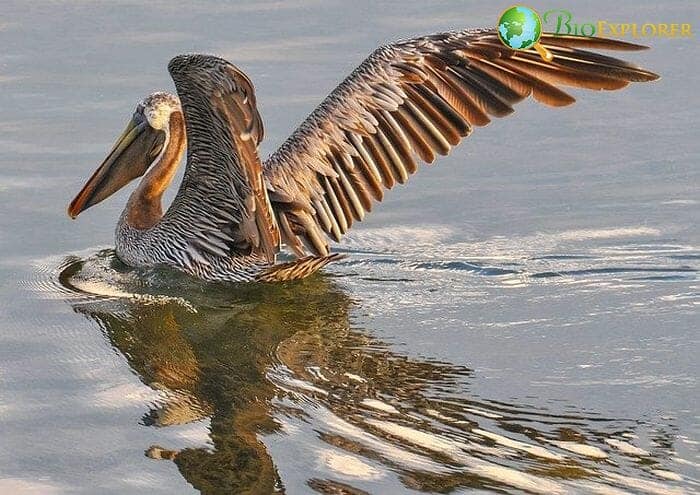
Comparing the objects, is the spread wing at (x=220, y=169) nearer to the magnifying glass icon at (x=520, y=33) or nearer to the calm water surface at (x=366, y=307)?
the calm water surface at (x=366, y=307)

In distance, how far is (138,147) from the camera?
312 inches

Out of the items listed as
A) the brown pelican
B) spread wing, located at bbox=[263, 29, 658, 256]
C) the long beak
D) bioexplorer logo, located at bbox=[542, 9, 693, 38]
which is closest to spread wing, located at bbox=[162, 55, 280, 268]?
the brown pelican

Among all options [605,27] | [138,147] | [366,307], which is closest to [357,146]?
[366,307]

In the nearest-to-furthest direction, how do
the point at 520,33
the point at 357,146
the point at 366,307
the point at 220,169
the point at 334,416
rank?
the point at 334,416
the point at 366,307
the point at 220,169
the point at 357,146
the point at 520,33

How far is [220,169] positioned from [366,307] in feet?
A: 3.12

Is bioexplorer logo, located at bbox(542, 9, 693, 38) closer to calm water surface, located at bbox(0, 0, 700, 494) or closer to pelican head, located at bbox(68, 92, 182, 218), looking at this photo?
calm water surface, located at bbox(0, 0, 700, 494)

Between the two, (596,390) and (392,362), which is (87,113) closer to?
(392,362)

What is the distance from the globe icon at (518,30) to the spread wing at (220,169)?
1.53m

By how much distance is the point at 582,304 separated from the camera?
21.4ft

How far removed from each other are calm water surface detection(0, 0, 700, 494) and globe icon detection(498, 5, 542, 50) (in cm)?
81

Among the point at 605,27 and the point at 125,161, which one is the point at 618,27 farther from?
the point at 125,161

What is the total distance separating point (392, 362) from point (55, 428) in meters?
1.41

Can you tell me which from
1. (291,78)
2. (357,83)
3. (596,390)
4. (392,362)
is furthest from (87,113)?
(596,390)

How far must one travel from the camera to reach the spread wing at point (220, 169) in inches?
242
